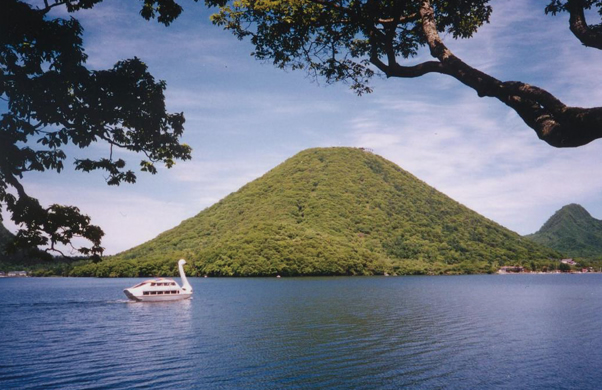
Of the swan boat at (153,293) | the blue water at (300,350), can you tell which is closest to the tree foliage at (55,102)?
the blue water at (300,350)

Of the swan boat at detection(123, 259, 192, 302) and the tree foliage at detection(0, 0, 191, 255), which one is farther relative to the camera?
the swan boat at detection(123, 259, 192, 302)

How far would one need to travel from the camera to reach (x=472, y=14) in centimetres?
1156

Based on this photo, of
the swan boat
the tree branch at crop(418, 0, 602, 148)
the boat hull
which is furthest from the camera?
the swan boat

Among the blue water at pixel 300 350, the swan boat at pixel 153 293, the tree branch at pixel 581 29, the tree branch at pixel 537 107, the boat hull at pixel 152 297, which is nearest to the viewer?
the tree branch at pixel 537 107

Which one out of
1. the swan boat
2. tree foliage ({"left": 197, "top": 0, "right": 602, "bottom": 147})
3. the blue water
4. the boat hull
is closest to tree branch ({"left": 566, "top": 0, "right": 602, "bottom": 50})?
tree foliage ({"left": 197, "top": 0, "right": 602, "bottom": 147})

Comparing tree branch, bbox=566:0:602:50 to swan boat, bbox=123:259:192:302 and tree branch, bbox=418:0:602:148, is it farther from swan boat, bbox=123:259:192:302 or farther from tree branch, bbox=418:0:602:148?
swan boat, bbox=123:259:192:302

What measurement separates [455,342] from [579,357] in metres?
8.99

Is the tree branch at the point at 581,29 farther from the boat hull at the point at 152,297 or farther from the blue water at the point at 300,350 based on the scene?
the boat hull at the point at 152,297

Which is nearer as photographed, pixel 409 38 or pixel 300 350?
pixel 409 38

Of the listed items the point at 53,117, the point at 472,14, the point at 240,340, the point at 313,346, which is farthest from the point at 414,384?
the point at 53,117

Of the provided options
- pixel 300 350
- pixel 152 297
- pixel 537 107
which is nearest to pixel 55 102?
pixel 537 107

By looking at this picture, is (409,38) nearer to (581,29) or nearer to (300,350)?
(581,29)

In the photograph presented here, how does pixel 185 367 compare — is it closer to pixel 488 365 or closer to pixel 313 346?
pixel 313 346

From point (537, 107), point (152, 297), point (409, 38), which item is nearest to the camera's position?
point (537, 107)
